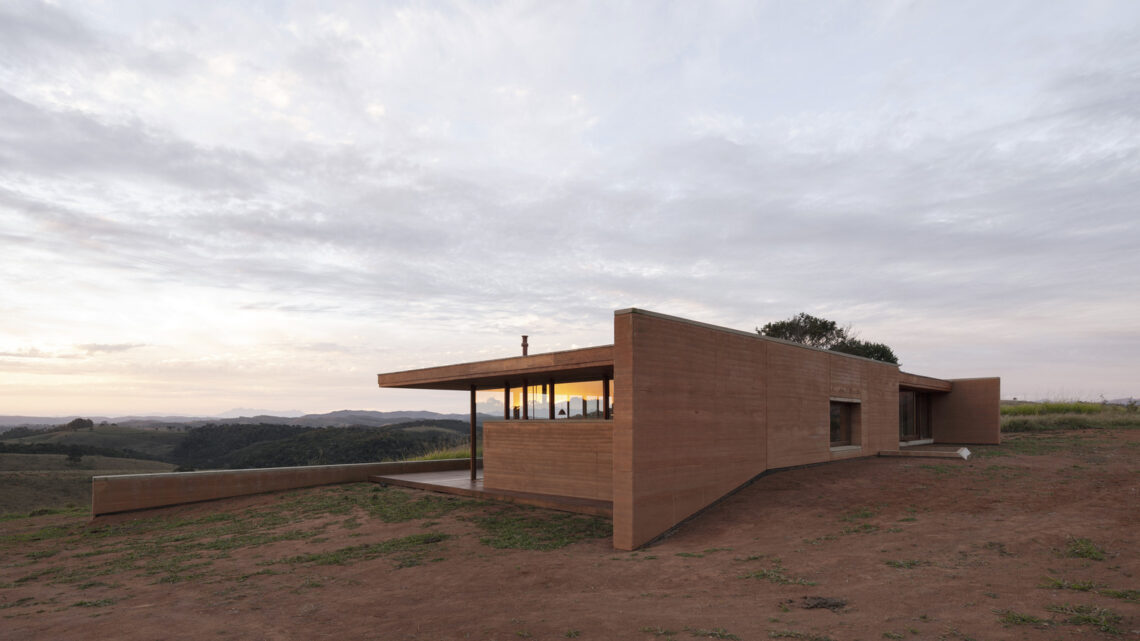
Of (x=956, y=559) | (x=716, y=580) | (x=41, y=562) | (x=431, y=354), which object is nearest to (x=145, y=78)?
(x=41, y=562)

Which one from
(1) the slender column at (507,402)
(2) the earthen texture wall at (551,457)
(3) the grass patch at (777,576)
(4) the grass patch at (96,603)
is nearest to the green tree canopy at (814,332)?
(1) the slender column at (507,402)

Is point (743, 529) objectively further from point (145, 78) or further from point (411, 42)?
point (145, 78)

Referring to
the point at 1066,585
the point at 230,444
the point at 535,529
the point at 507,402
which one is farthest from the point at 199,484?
the point at 230,444

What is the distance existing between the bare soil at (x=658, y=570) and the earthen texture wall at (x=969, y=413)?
495 inches

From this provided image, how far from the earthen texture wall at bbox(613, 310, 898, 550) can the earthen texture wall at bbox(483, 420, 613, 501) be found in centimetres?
205

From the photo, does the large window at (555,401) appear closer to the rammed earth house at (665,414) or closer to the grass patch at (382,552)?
the rammed earth house at (665,414)

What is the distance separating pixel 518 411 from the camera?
62.8ft

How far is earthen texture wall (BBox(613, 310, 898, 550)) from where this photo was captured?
32.1 feet

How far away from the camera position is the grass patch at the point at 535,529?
10.3m

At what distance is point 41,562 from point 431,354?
19.9 meters

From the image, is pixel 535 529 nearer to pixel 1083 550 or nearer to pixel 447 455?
pixel 1083 550

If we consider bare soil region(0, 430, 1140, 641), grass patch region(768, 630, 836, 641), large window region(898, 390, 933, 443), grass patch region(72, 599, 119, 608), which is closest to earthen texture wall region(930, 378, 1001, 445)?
large window region(898, 390, 933, 443)

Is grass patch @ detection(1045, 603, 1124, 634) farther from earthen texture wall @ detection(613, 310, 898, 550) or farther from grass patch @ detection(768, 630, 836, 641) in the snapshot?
earthen texture wall @ detection(613, 310, 898, 550)

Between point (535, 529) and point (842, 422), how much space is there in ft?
33.9
